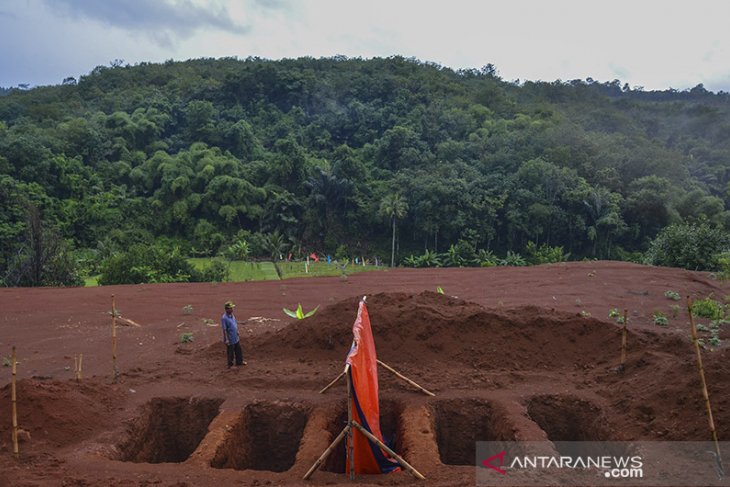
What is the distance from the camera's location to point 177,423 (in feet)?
28.5

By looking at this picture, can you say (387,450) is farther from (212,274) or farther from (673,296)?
(212,274)

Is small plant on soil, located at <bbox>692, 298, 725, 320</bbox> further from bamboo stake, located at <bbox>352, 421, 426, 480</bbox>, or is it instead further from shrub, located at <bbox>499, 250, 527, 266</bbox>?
shrub, located at <bbox>499, 250, 527, 266</bbox>

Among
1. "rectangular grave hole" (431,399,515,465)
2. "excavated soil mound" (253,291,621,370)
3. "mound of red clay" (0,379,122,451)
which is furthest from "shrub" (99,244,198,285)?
"rectangular grave hole" (431,399,515,465)

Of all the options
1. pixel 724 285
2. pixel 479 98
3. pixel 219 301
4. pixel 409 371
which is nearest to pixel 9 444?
pixel 409 371

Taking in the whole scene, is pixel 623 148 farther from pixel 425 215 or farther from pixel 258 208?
pixel 258 208

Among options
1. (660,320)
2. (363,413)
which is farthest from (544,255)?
(363,413)

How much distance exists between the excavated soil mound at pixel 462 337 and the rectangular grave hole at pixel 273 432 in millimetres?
2104

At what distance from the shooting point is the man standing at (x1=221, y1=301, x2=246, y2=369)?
31.9ft

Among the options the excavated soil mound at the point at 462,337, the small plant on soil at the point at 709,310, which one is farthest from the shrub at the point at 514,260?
the excavated soil mound at the point at 462,337

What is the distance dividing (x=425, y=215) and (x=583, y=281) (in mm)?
15917

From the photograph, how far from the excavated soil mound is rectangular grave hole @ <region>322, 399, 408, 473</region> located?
61.7 inches

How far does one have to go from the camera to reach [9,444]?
691cm

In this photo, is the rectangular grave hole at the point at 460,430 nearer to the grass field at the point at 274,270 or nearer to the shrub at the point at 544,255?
the grass field at the point at 274,270

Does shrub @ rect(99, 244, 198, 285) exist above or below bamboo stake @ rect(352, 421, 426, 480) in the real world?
above
